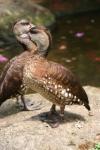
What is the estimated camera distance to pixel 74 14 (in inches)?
583

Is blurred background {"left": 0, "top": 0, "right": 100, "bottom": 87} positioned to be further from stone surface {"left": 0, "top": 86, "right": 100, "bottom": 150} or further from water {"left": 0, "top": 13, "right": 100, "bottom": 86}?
stone surface {"left": 0, "top": 86, "right": 100, "bottom": 150}

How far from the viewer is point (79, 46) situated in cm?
1234

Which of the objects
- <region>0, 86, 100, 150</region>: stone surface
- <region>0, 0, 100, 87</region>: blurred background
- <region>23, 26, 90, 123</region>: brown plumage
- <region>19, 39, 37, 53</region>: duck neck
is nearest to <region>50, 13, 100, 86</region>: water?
<region>0, 0, 100, 87</region>: blurred background

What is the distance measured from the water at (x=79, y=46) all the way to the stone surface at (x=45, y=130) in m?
2.93

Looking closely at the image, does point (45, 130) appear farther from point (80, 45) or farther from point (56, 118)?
point (80, 45)

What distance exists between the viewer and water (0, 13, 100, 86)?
35.3 ft

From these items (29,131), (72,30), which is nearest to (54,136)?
(29,131)

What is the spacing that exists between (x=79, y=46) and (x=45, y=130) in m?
6.03

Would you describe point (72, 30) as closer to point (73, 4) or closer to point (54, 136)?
point (73, 4)

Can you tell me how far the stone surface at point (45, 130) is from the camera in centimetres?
621

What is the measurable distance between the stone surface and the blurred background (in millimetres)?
2950

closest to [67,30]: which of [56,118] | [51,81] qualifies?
[56,118]

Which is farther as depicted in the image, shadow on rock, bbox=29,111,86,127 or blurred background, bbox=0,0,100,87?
blurred background, bbox=0,0,100,87

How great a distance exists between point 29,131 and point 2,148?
0.40 meters
